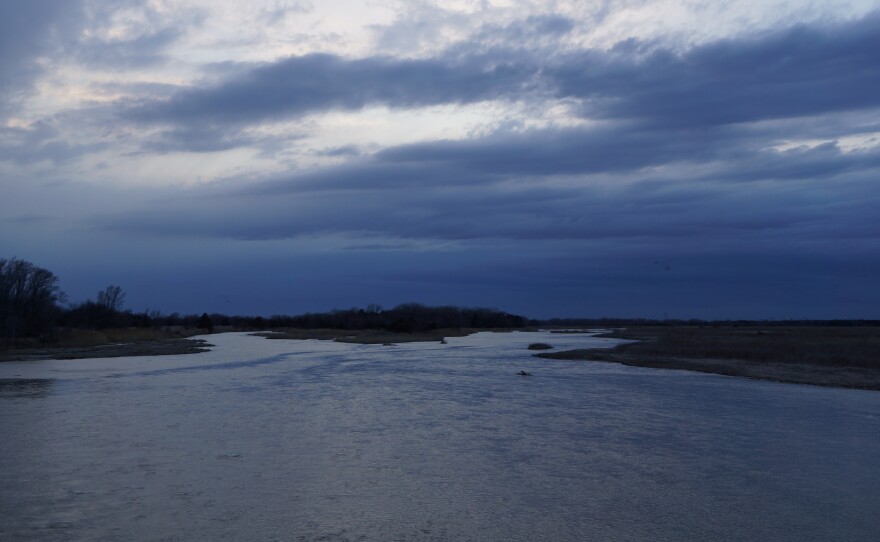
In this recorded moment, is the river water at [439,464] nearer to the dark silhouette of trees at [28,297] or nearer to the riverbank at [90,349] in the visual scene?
the riverbank at [90,349]

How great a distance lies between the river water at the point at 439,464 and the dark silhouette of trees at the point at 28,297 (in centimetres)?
3615

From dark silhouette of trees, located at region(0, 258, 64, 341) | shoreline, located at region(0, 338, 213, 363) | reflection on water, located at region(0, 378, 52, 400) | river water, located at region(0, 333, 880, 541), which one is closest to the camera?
river water, located at region(0, 333, 880, 541)

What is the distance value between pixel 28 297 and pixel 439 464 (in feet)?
186

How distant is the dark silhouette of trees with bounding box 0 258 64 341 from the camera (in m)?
54.3

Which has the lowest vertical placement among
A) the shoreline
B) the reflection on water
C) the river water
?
the river water

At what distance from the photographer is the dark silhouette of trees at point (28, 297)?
54344mm

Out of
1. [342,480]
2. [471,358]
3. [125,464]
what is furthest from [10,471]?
[471,358]

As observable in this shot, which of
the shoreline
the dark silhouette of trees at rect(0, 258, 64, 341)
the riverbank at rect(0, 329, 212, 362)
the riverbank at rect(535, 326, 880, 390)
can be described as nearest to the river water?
the riverbank at rect(535, 326, 880, 390)

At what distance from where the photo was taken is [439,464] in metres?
11.8

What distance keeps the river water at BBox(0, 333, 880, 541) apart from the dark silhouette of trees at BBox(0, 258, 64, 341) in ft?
119

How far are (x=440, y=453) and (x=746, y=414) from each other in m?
9.06

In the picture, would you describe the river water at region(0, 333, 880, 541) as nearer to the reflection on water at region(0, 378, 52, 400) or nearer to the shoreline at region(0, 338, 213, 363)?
the reflection on water at region(0, 378, 52, 400)

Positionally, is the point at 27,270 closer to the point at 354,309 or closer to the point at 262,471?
the point at 262,471

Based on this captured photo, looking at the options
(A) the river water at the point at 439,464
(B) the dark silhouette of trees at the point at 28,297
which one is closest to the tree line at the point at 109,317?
(B) the dark silhouette of trees at the point at 28,297
